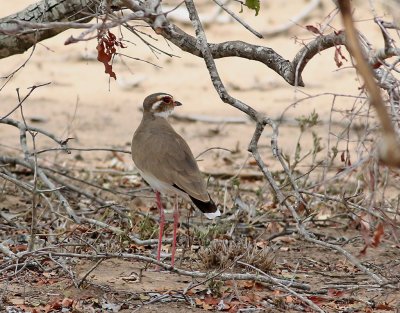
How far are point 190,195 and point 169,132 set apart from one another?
28.0 inches

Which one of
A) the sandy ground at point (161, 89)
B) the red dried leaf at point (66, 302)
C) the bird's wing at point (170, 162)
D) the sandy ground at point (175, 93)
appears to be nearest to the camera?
the red dried leaf at point (66, 302)

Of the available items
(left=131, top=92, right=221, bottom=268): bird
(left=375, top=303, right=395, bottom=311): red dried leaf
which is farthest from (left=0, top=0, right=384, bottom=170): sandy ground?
(left=375, top=303, right=395, bottom=311): red dried leaf

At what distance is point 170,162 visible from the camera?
5039 millimetres

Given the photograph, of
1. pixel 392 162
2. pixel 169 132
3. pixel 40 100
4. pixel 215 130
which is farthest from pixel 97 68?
pixel 392 162

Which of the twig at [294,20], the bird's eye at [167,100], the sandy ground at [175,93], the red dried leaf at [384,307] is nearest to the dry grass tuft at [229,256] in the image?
the red dried leaf at [384,307]

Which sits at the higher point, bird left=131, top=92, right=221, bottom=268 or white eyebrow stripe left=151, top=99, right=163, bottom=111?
white eyebrow stripe left=151, top=99, right=163, bottom=111

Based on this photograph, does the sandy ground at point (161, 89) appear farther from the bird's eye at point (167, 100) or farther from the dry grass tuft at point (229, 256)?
the dry grass tuft at point (229, 256)

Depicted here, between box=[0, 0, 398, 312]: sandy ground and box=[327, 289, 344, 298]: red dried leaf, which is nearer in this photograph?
box=[327, 289, 344, 298]: red dried leaf

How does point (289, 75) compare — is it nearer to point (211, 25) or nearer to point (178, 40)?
point (178, 40)

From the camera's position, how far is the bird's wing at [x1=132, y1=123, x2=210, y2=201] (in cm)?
490

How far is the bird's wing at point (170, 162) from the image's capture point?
16.1 ft

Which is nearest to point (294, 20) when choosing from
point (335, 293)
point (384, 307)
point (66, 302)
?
point (335, 293)

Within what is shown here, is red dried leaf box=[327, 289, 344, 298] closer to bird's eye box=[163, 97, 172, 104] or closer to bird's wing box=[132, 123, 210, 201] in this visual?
bird's wing box=[132, 123, 210, 201]

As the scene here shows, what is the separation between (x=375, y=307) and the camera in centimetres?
438
